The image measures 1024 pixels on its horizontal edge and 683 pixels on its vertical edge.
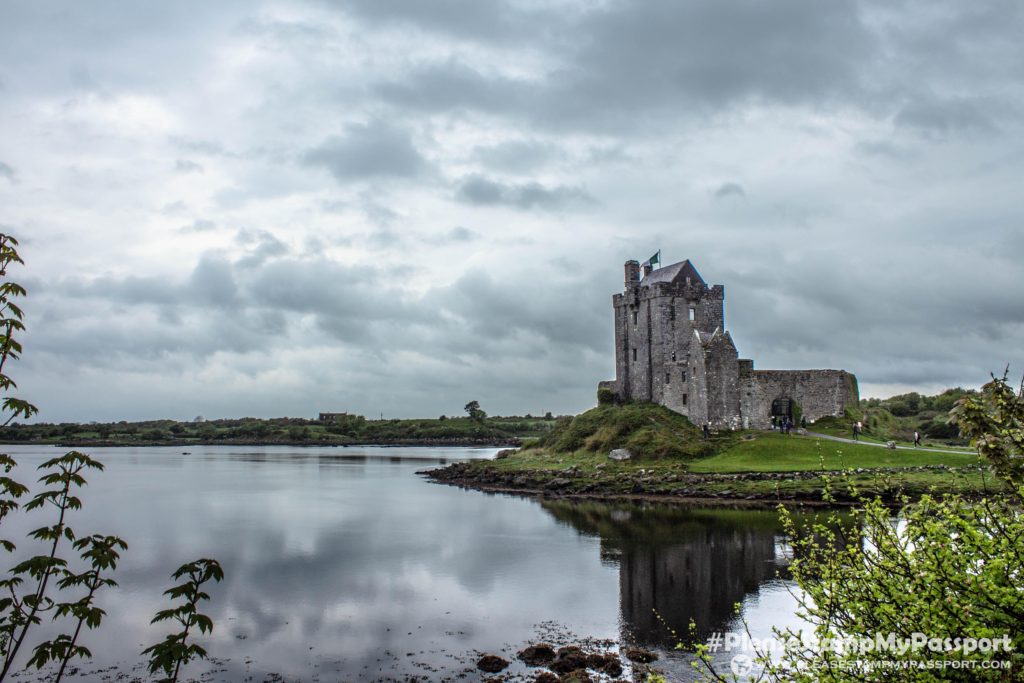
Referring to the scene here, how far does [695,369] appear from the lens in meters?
59.6

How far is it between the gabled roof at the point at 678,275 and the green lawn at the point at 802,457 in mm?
16279

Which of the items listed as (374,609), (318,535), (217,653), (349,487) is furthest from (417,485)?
(217,653)

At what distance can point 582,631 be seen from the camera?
19562 mm

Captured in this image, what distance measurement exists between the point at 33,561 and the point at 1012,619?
10.1 m

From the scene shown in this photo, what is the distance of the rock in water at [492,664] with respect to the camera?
1659cm

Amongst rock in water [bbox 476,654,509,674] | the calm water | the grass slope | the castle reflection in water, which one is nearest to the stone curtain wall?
the grass slope

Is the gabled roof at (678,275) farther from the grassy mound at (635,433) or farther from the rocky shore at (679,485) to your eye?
the rocky shore at (679,485)

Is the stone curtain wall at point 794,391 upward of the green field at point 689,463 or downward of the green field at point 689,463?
upward

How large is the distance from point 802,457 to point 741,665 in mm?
36166

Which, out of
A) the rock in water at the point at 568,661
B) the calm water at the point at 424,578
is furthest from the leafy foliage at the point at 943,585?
the calm water at the point at 424,578

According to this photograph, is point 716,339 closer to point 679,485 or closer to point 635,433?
point 635,433

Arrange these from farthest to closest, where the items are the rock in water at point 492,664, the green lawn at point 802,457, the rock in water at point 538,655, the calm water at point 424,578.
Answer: the green lawn at point 802,457 < the calm water at point 424,578 < the rock in water at point 538,655 < the rock in water at point 492,664

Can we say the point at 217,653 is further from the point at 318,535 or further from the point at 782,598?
the point at 318,535

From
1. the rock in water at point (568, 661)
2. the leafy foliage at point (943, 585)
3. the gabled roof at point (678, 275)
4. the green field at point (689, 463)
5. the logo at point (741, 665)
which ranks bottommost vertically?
the rock in water at point (568, 661)
